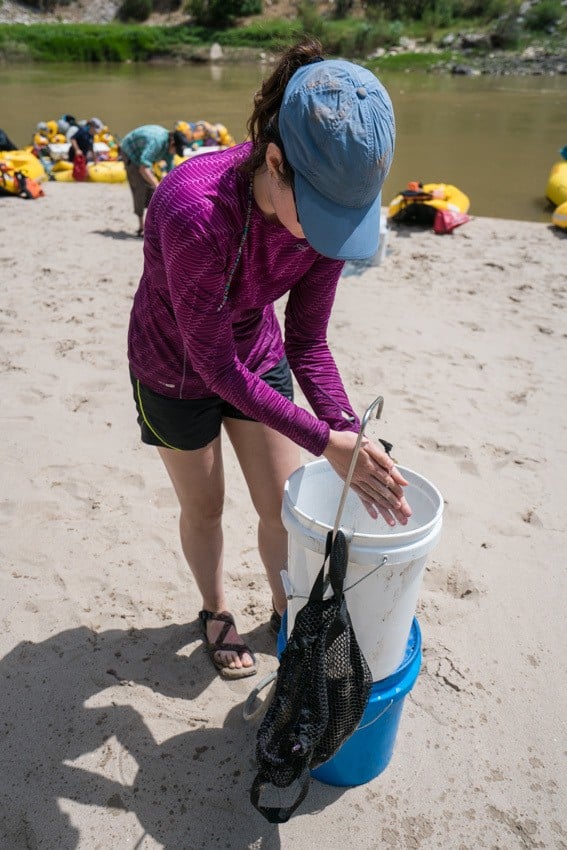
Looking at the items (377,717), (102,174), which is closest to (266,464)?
(377,717)

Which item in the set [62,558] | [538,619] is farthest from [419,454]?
[62,558]

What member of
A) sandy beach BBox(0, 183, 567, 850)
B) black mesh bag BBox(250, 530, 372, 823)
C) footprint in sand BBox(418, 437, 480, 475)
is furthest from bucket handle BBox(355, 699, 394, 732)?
footprint in sand BBox(418, 437, 480, 475)

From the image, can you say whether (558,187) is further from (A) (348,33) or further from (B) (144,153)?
(A) (348,33)

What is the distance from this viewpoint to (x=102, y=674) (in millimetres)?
2004

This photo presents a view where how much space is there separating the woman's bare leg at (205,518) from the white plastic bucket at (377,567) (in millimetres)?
299

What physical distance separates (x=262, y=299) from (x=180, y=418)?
0.38 metres

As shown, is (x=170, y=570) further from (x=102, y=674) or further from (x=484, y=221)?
(x=484, y=221)

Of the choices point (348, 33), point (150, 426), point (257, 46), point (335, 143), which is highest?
point (348, 33)

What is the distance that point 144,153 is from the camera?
6461 millimetres

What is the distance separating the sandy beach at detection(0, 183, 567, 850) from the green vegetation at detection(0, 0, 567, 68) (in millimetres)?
33722

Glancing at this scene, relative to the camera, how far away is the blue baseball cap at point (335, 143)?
1.14 m

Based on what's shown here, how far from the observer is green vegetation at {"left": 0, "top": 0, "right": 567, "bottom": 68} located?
113ft

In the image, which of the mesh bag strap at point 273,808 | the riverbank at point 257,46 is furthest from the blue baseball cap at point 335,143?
the riverbank at point 257,46

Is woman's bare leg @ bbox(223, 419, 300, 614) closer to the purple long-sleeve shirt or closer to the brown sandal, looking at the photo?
the purple long-sleeve shirt
